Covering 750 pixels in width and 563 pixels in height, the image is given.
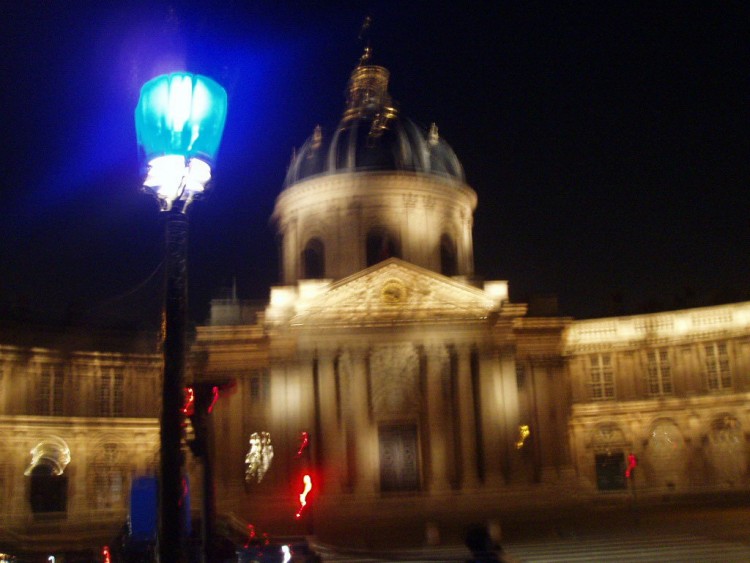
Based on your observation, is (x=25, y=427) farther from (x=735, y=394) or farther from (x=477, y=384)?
(x=735, y=394)

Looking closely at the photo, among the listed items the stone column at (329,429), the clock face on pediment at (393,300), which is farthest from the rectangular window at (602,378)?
the stone column at (329,429)

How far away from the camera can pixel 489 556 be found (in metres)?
10.2

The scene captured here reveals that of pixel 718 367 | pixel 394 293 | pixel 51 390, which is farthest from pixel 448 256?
pixel 51 390

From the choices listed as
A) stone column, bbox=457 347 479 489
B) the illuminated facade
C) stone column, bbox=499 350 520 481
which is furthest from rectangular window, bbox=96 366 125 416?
stone column, bbox=499 350 520 481

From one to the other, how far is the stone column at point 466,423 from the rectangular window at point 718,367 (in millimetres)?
13300

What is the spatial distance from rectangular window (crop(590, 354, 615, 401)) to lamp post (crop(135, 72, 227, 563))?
39.6 metres

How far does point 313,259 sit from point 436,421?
13.1 m

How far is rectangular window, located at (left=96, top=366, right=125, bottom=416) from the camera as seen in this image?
44750 mm

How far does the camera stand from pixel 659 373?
46750 mm

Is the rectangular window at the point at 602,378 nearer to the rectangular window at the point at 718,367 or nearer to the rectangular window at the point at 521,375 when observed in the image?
the rectangular window at the point at 718,367

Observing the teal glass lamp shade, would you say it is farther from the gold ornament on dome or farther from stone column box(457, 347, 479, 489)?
stone column box(457, 347, 479, 489)

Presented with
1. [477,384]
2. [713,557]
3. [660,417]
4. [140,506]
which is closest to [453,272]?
[477,384]

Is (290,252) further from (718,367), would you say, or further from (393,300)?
(718,367)

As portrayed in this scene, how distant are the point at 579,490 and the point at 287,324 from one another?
15729mm
